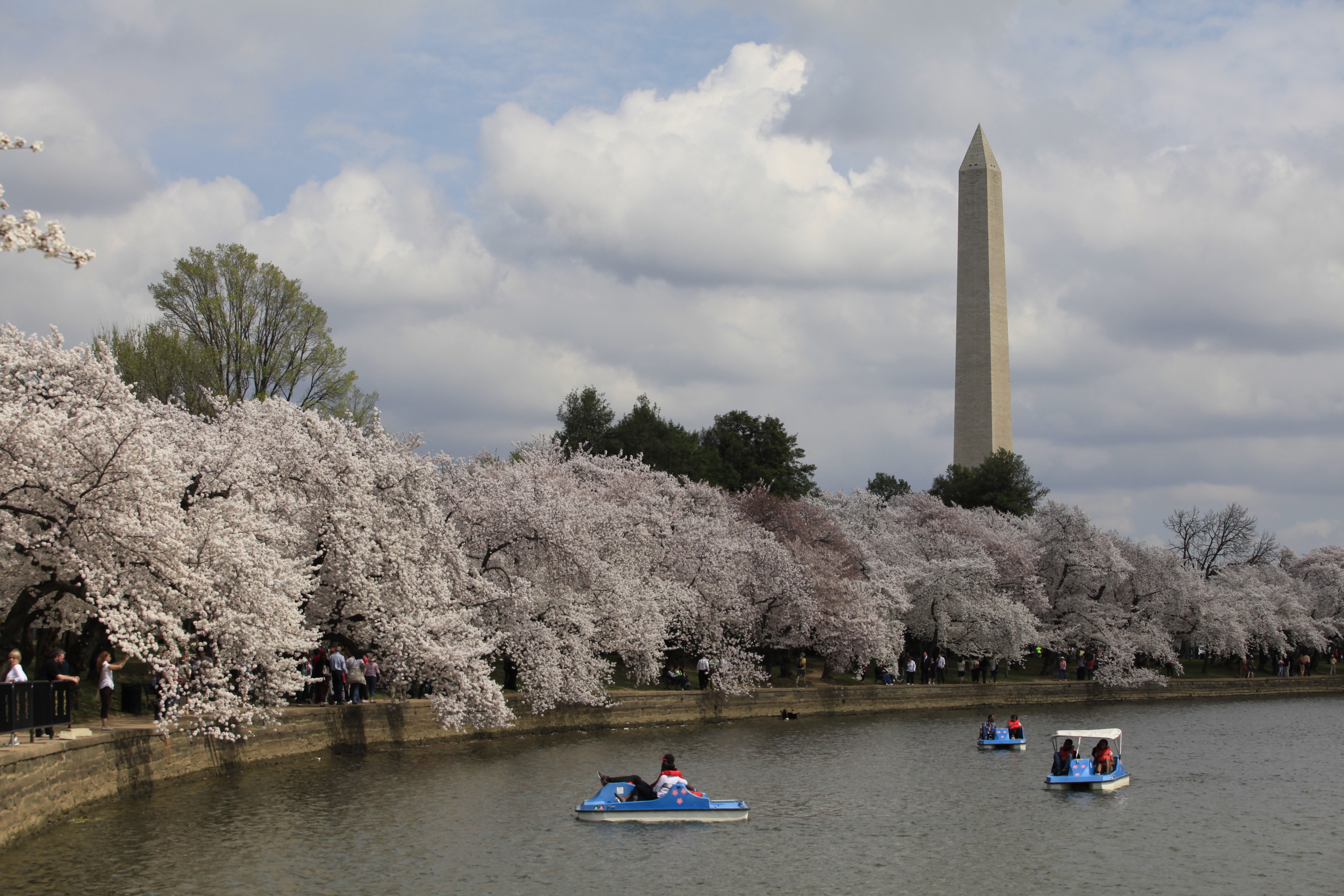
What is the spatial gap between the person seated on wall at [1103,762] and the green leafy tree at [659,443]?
4045 centimetres

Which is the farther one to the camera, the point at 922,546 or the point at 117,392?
the point at 922,546

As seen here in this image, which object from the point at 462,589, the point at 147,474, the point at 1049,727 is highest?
the point at 147,474

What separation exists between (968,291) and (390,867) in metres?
66.6

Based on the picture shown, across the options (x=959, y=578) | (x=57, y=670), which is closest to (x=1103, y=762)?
(x=57, y=670)

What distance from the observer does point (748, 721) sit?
45.4 m

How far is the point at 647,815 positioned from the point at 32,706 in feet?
38.7

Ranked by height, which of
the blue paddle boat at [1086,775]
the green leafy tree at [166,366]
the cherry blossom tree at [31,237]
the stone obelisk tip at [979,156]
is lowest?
the blue paddle boat at [1086,775]

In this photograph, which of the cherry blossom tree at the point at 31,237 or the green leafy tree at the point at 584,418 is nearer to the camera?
the cherry blossom tree at the point at 31,237

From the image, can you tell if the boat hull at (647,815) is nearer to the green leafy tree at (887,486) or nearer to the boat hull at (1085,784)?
the boat hull at (1085,784)

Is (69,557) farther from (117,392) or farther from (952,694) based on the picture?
(952,694)

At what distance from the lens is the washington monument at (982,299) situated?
78.4 m

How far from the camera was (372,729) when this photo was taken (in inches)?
1275

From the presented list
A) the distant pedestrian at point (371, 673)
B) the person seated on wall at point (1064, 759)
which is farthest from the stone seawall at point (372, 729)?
the person seated on wall at point (1064, 759)

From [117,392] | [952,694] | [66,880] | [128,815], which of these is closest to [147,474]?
[117,392]
